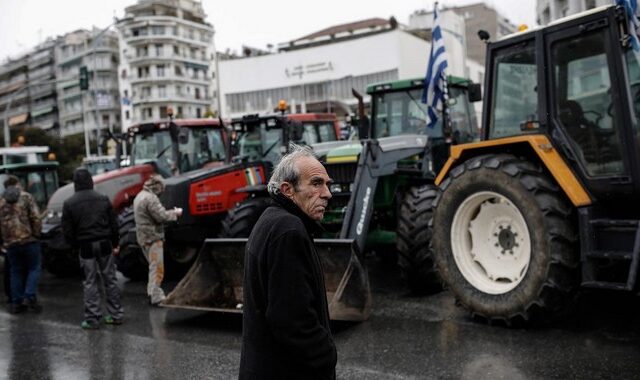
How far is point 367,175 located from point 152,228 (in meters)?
2.83

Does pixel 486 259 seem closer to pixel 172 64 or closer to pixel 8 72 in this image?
pixel 172 64

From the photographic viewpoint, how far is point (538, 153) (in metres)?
6.17

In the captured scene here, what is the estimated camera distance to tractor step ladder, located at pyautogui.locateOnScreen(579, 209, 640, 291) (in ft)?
18.3

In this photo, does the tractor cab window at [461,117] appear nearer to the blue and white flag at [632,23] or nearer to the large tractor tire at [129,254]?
the blue and white flag at [632,23]

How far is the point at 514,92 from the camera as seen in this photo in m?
6.80

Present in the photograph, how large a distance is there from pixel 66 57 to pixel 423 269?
3968 inches

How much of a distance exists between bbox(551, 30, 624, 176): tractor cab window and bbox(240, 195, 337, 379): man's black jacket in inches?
159

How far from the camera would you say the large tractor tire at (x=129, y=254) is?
10117mm

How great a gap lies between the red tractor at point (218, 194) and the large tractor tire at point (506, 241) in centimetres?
315

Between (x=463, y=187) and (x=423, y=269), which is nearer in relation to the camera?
(x=463, y=187)

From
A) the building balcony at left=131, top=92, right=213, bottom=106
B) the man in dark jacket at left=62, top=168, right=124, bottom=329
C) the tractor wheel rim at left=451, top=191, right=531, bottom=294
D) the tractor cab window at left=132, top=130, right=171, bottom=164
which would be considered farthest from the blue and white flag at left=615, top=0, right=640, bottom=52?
the building balcony at left=131, top=92, right=213, bottom=106

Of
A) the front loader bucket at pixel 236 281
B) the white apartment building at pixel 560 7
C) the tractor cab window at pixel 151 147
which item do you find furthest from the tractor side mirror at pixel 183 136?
the white apartment building at pixel 560 7

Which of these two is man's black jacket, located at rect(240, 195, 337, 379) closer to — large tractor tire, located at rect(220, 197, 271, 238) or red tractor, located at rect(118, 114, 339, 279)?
large tractor tire, located at rect(220, 197, 271, 238)

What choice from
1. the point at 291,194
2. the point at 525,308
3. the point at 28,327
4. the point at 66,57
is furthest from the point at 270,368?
the point at 66,57
